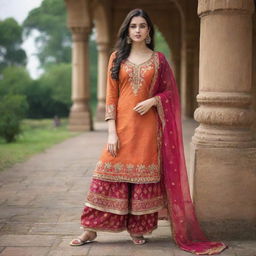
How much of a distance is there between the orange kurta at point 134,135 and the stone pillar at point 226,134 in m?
0.39

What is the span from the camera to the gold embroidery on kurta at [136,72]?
3227mm

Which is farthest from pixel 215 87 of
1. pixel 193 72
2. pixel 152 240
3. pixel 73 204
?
pixel 193 72

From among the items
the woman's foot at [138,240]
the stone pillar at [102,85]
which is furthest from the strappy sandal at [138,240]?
the stone pillar at [102,85]

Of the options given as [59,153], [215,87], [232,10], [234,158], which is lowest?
[59,153]

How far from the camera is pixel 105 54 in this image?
717 inches

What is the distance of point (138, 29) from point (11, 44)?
110 feet

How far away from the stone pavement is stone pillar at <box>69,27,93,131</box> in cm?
595

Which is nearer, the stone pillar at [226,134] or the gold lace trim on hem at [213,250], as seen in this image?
the gold lace trim on hem at [213,250]

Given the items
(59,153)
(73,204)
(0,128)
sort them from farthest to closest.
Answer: (0,128), (59,153), (73,204)

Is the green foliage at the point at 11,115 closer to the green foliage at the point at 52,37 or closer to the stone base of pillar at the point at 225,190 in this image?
the stone base of pillar at the point at 225,190

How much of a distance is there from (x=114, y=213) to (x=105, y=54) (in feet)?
50.5

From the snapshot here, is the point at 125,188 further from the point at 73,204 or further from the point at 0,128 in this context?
the point at 0,128

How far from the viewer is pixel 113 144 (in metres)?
3.20

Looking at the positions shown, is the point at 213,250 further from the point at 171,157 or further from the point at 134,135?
the point at 134,135
